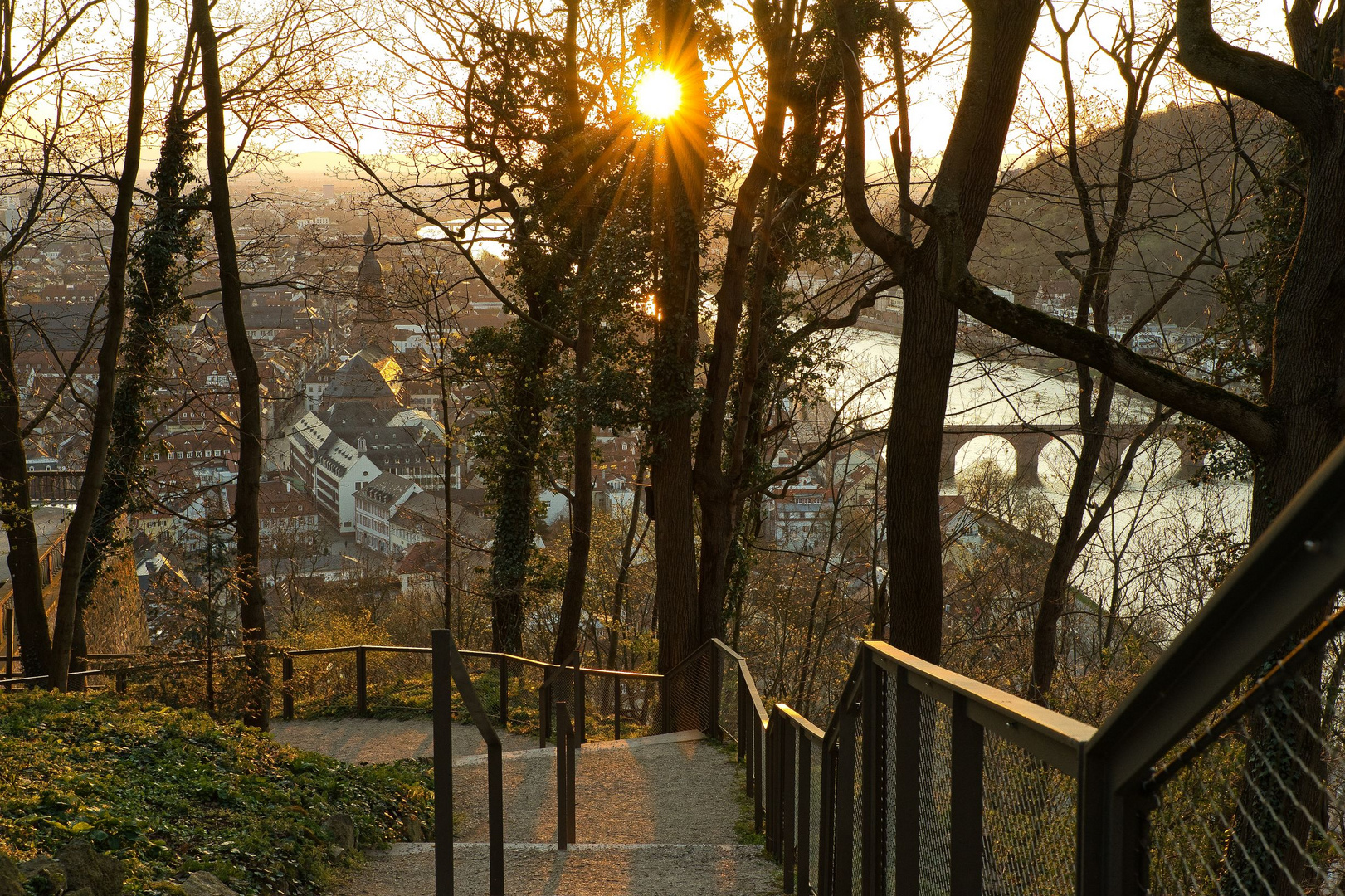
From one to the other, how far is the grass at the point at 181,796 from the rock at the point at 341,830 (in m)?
0.06

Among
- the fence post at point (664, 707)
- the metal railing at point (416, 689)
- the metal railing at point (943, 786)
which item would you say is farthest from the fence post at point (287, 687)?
the metal railing at point (943, 786)

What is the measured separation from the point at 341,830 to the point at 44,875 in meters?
2.31

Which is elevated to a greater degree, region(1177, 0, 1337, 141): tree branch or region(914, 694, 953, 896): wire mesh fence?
region(1177, 0, 1337, 141): tree branch

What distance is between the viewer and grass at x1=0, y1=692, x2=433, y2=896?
4.31 metres

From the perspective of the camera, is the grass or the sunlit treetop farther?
the sunlit treetop

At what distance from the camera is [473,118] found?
16609 millimetres

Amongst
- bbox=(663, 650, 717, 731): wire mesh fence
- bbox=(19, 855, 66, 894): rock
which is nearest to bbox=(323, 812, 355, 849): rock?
bbox=(19, 855, 66, 894): rock

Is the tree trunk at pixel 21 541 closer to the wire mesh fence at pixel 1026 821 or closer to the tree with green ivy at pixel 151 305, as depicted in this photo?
the tree with green ivy at pixel 151 305

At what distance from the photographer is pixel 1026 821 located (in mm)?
2068

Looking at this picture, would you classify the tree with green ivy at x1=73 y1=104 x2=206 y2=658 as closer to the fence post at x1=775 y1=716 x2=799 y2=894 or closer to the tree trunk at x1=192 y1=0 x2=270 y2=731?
the tree trunk at x1=192 y1=0 x2=270 y2=731

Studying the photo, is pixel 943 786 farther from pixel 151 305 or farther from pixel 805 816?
A: pixel 151 305

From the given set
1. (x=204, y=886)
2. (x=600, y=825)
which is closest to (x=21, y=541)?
(x=600, y=825)

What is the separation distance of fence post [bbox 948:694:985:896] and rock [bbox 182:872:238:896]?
10.0ft

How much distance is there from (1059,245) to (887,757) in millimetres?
14491
